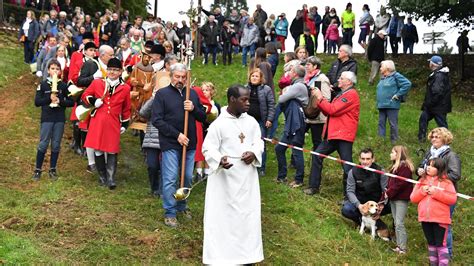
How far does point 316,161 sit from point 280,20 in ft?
46.9

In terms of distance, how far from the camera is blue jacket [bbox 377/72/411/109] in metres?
12.3

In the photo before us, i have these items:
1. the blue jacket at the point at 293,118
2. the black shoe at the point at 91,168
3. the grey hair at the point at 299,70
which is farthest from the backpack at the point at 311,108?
the black shoe at the point at 91,168

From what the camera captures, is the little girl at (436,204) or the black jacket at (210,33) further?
the black jacket at (210,33)

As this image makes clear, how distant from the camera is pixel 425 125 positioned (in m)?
13.0

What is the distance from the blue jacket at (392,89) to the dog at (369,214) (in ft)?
14.1

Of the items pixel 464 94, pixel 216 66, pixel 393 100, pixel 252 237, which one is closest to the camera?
pixel 252 237

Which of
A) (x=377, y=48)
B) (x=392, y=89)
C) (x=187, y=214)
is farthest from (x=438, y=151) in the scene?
(x=377, y=48)

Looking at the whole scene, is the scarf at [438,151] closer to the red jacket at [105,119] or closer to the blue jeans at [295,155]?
the blue jeans at [295,155]

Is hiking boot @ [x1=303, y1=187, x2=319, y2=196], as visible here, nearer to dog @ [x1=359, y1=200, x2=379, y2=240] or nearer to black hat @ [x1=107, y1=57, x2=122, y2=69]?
dog @ [x1=359, y1=200, x2=379, y2=240]

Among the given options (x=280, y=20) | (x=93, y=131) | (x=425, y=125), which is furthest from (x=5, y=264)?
(x=280, y=20)

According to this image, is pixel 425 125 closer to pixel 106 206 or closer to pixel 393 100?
pixel 393 100

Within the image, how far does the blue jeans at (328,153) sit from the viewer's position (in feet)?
31.2

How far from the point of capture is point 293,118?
1020cm

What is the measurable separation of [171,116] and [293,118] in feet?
9.13
